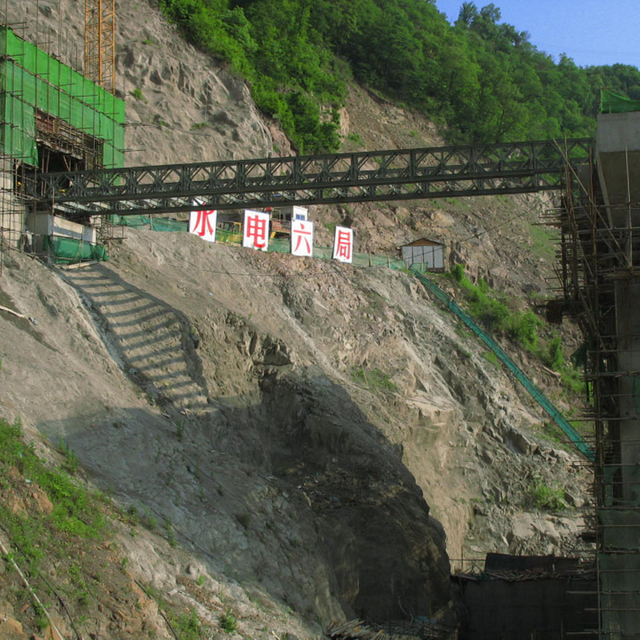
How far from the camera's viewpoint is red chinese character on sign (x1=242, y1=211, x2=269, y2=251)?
124 ft

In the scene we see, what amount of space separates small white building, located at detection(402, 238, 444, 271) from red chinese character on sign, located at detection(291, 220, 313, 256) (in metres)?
9.80

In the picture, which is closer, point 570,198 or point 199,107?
point 570,198

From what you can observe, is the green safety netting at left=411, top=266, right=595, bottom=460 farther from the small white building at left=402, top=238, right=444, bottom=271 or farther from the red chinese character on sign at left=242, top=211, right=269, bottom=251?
the red chinese character on sign at left=242, top=211, right=269, bottom=251

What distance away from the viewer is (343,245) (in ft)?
139

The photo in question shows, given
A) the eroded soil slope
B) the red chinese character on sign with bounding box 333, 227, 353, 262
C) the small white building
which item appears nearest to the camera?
the eroded soil slope

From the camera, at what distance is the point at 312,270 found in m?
39.3

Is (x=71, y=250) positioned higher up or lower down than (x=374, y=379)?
higher up

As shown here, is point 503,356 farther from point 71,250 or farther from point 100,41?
point 100,41

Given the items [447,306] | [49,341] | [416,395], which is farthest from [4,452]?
[447,306]

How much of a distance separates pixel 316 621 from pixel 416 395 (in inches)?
636

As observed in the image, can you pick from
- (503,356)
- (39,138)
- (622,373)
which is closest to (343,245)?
(503,356)

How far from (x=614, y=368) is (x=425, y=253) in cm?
2636

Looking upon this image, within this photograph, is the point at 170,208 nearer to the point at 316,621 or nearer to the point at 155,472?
the point at 155,472

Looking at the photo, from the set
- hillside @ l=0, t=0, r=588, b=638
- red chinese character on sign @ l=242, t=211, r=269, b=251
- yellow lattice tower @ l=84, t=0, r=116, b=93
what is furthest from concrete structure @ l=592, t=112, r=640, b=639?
yellow lattice tower @ l=84, t=0, r=116, b=93
